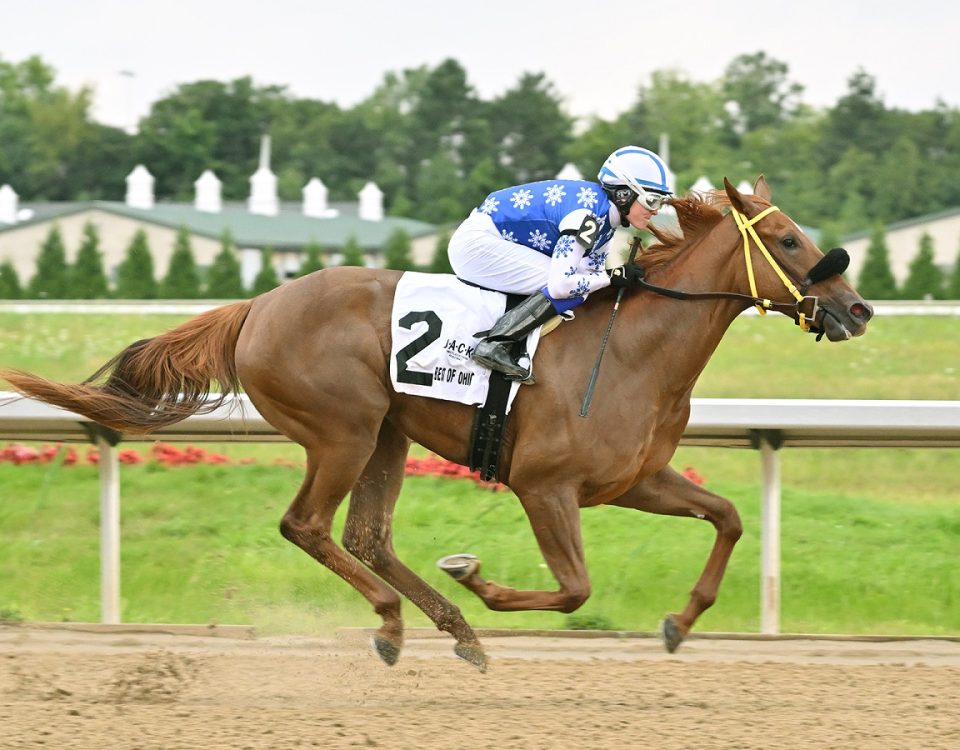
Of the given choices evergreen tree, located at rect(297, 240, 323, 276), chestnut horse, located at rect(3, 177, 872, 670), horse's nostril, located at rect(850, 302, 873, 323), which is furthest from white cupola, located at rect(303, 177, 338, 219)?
horse's nostril, located at rect(850, 302, 873, 323)

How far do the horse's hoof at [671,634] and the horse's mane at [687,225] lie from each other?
1.29 m

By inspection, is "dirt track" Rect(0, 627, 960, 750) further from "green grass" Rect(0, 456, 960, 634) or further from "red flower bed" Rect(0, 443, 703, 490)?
"red flower bed" Rect(0, 443, 703, 490)

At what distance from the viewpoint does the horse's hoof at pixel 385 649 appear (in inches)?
194

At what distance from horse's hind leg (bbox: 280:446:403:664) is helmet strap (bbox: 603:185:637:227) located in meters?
1.25

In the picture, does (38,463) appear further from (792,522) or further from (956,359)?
(956,359)

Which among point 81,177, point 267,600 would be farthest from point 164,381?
point 81,177

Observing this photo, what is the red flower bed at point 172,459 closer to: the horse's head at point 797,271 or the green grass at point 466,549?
the green grass at point 466,549

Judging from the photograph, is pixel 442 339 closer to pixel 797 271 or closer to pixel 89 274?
pixel 797 271

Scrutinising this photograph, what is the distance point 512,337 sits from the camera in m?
4.80

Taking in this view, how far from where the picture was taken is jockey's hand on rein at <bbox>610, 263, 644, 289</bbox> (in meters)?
4.95

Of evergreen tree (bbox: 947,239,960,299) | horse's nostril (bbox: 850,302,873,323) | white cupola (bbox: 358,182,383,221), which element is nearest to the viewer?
horse's nostril (bbox: 850,302,873,323)

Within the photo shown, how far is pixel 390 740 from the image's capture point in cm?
409

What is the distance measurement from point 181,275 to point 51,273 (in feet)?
9.18

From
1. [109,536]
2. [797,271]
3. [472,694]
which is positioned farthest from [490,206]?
[109,536]
